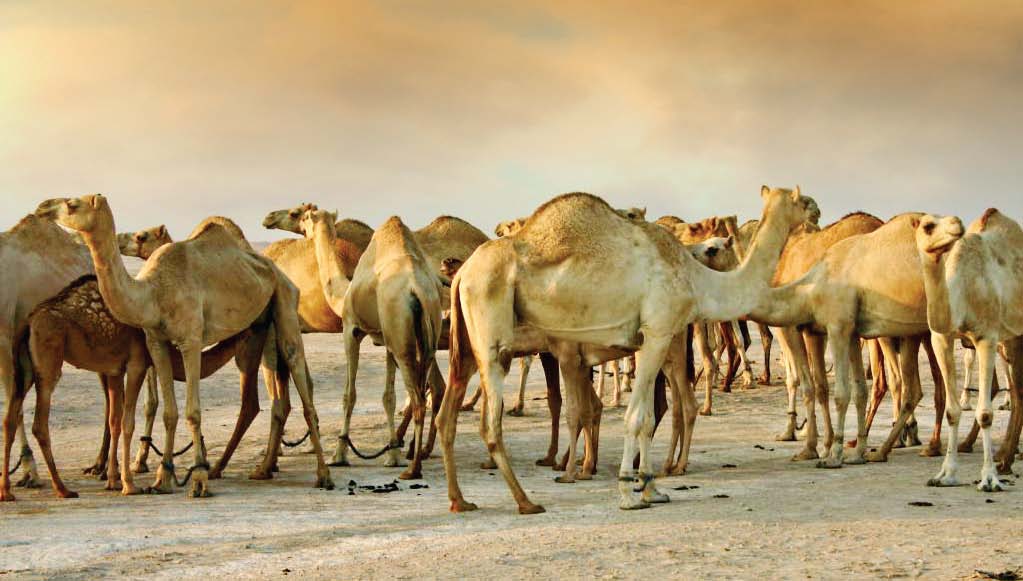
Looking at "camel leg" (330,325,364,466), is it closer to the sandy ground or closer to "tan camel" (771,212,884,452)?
→ the sandy ground

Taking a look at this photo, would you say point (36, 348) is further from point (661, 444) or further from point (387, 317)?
point (661, 444)

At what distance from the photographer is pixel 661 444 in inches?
576

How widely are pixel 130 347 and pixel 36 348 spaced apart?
830mm

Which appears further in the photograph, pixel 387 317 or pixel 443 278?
pixel 443 278

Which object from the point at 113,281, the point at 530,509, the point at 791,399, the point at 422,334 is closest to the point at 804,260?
the point at 791,399

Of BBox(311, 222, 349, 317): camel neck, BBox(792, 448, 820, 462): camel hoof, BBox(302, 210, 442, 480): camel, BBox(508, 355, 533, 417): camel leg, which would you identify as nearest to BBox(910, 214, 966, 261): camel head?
BBox(792, 448, 820, 462): camel hoof

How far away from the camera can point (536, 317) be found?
33.2ft

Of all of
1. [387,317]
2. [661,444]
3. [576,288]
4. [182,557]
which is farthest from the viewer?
[661,444]

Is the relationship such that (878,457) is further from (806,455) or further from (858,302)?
(858,302)

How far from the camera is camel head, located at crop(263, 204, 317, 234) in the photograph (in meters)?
16.8

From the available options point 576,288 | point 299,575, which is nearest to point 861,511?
point 576,288

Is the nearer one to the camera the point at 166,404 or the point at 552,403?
the point at 166,404

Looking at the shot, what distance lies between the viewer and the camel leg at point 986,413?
10.4m

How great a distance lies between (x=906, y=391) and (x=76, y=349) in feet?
27.3
